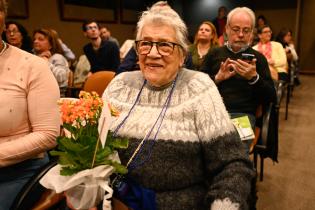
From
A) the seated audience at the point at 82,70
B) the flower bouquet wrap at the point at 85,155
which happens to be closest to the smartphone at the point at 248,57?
the flower bouquet wrap at the point at 85,155

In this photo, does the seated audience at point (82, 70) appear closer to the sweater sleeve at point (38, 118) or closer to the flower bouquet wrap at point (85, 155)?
→ the sweater sleeve at point (38, 118)

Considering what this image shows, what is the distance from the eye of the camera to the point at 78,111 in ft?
3.01

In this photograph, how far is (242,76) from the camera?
7.35 feet

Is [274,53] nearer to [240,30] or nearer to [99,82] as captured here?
[240,30]

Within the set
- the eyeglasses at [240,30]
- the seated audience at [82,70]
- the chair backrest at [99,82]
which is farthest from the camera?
the seated audience at [82,70]

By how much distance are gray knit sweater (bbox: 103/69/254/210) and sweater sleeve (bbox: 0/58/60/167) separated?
0.38 m

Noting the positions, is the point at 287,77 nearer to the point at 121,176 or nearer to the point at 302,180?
the point at 302,180

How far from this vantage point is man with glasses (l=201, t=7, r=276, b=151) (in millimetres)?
2211

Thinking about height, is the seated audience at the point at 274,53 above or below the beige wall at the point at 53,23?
below

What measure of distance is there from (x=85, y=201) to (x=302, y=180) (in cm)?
244

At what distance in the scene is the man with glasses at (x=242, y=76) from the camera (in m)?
2.21

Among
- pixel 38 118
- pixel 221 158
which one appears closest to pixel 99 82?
pixel 38 118

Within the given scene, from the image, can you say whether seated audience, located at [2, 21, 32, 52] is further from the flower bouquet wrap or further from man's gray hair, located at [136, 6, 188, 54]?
the flower bouquet wrap

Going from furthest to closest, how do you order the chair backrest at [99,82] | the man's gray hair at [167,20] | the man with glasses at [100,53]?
the man with glasses at [100,53] → the chair backrest at [99,82] → the man's gray hair at [167,20]
